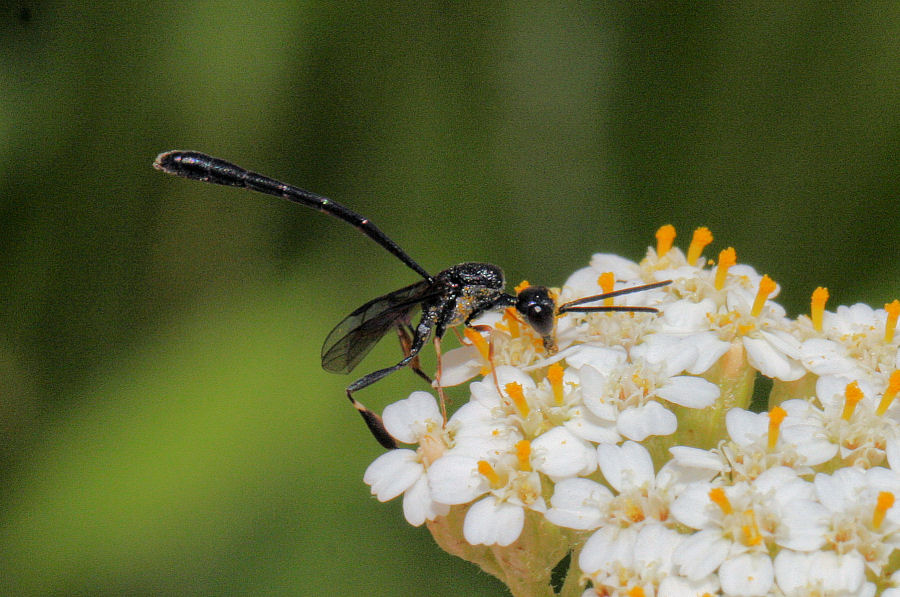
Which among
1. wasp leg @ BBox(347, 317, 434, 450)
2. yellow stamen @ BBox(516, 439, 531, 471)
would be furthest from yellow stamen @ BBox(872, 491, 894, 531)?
wasp leg @ BBox(347, 317, 434, 450)

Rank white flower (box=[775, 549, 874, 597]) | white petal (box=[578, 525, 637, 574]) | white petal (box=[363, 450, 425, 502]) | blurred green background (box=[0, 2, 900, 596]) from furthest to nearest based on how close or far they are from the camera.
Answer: blurred green background (box=[0, 2, 900, 596]) → white petal (box=[363, 450, 425, 502]) → white petal (box=[578, 525, 637, 574]) → white flower (box=[775, 549, 874, 597])

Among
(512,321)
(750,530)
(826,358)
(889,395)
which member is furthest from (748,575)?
(512,321)

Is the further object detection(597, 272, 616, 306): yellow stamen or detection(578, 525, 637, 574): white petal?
detection(597, 272, 616, 306): yellow stamen

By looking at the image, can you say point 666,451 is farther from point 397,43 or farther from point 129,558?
point 397,43

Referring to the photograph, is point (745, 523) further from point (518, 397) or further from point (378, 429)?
point (378, 429)

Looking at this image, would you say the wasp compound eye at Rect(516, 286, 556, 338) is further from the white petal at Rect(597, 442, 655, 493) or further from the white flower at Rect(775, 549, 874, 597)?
the white flower at Rect(775, 549, 874, 597)

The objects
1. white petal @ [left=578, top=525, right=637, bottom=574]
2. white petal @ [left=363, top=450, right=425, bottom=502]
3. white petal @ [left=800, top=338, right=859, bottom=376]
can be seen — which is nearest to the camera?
white petal @ [left=578, top=525, right=637, bottom=574]

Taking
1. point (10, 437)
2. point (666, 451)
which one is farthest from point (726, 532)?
point (10, 437)
